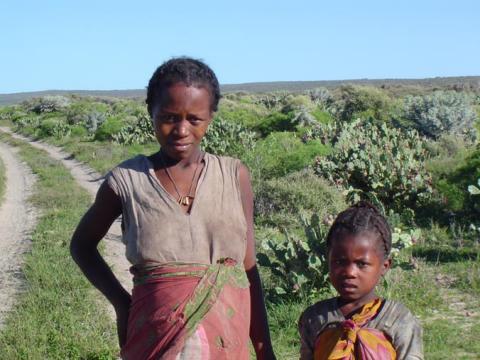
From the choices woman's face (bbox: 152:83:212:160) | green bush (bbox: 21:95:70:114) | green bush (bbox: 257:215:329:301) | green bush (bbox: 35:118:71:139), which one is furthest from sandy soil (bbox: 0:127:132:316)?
green bush (bbox: 21:95:70:114)

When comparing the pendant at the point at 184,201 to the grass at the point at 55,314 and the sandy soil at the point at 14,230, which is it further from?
the sandy soil at the point at 14,230

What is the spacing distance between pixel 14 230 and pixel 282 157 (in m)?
4.51

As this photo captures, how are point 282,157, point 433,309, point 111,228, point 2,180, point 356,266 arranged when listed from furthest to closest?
1. point 2,180
2. point 282,157
3. point 111,228
4. point 433,309
5. point 356,266

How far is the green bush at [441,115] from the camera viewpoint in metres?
14.0

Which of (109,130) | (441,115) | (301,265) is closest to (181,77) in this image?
(301,265)

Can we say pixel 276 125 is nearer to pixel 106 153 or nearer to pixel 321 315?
pixel 106 153

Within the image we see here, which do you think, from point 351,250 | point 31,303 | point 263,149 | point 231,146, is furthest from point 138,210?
point 231,146

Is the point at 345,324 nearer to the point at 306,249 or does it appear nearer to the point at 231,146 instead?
the point at 306,249

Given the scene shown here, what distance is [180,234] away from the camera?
7.05ft

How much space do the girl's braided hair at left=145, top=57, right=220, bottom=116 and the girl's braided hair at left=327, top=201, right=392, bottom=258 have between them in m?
0.55

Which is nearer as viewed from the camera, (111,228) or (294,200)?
(294,200)

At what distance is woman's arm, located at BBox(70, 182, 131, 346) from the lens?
2299 millimetres

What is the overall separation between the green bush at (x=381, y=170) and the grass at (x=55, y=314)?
331 centimetres

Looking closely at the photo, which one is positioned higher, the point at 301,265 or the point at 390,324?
the point at 390,324
